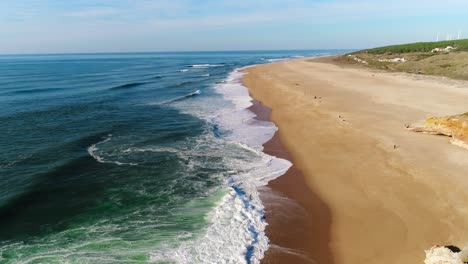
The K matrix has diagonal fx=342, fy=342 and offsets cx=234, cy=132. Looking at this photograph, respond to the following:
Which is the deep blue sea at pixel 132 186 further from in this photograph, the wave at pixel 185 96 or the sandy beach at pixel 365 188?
the wave at pixel 185 96

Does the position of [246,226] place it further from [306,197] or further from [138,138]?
[138,138]

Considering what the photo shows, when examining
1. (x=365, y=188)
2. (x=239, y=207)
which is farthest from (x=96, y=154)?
(x=365, y=188)

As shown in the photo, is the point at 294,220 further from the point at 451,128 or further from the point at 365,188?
the point at 451,128

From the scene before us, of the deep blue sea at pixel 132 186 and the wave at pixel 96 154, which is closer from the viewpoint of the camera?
the deep blue sea at pixel 132 186

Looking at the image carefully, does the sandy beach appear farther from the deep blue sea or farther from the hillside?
the deep blue sea

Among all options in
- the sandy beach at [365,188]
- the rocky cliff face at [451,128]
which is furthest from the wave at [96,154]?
the rocky cliff face at [451,128]
